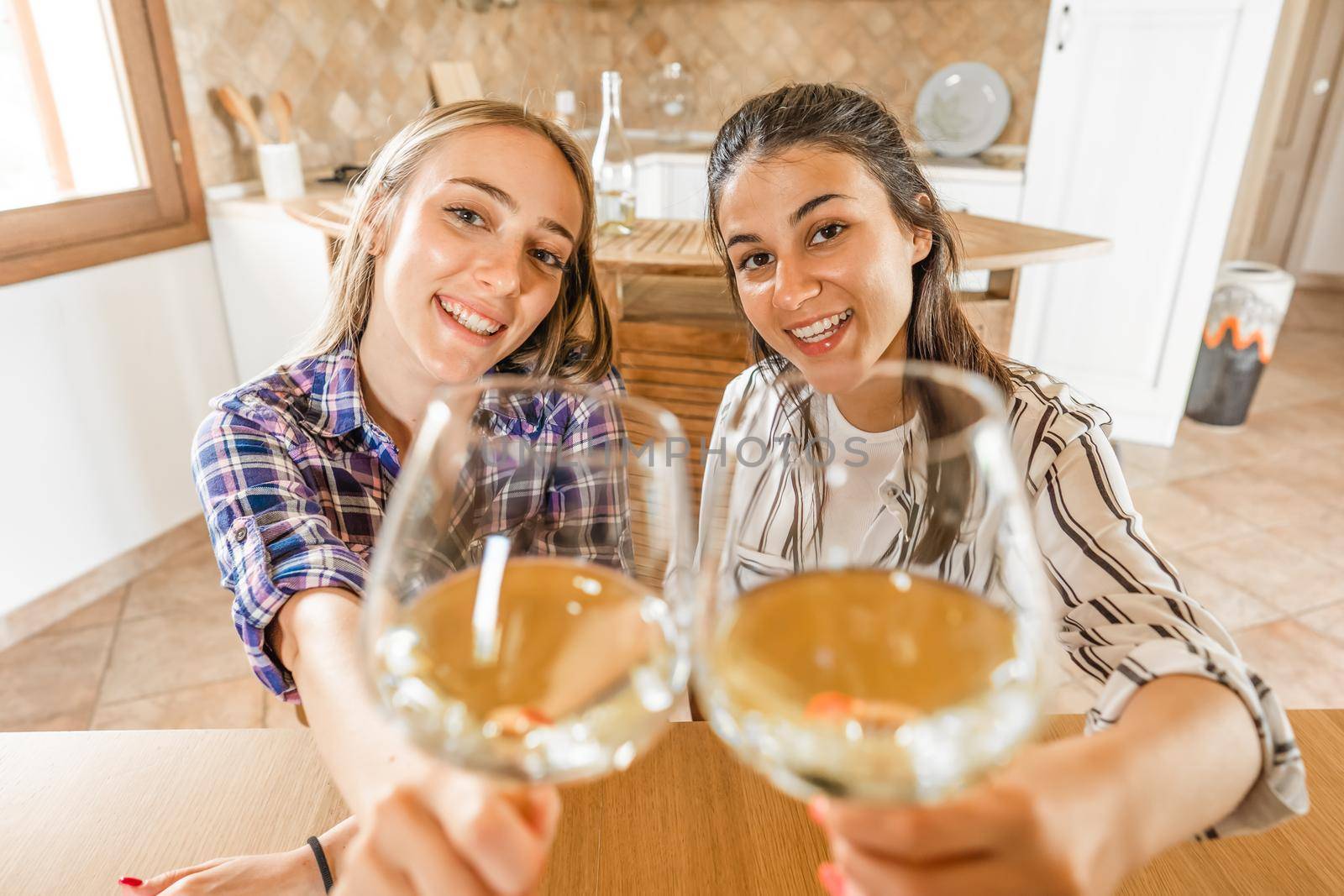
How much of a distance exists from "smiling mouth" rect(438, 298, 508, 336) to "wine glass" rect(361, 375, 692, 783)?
607 millimetres

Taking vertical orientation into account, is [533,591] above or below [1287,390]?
above

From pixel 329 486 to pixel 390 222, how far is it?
35 centimetres

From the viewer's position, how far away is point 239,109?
7.88ft

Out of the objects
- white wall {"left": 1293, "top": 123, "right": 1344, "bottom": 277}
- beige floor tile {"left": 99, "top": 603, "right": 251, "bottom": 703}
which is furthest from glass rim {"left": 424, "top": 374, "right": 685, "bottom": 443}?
white wall {"left": 1293, "top": 123, "right": 1344, "bottom": 277}

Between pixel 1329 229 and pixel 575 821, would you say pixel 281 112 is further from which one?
pixel 1329 229

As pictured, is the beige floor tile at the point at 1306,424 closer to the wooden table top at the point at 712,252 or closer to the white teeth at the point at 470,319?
the wooden table top at the point at 712,252

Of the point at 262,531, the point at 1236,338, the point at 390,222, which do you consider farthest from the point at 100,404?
the point at 1236,338

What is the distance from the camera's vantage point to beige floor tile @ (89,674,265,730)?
1.88 m

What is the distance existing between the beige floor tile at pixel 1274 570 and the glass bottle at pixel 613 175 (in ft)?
6.25

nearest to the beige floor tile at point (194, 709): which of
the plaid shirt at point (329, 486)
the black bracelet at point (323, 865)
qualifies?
the plaid shirt at point (329, 486)

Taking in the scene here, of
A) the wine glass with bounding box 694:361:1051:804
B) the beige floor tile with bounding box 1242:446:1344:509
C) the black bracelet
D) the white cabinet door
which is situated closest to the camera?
the wine glass with bounding box 694:361:1051:804

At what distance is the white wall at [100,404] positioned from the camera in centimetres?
201

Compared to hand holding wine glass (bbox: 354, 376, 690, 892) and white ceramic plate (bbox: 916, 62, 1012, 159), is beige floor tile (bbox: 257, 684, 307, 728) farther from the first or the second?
white ceramic plate (bbox: 916, 62, 1012, 159)

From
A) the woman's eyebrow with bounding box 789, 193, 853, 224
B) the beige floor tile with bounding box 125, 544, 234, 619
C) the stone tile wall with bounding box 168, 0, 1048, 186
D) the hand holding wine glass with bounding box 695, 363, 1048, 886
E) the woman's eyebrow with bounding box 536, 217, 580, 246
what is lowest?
the beige floor tile with bounding box 125, 544, 234, 619
